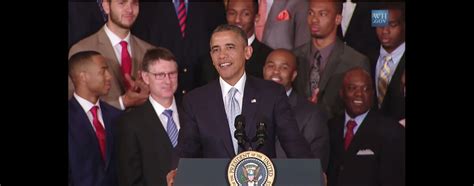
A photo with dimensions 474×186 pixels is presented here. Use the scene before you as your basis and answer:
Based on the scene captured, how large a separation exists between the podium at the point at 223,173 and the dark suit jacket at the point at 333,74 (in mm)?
2510

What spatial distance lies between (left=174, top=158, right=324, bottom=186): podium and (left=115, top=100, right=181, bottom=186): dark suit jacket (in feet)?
8.27

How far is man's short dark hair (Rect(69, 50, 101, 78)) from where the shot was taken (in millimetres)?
7539

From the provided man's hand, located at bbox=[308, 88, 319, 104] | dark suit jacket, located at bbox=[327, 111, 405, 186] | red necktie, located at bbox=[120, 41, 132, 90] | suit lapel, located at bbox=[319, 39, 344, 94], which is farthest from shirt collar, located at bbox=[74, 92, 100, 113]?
dark suit jacket, located at bbox=[327, 111, 405, 186]

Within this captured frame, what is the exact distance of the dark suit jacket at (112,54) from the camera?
7.51 m

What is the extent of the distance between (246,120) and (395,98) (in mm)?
1352

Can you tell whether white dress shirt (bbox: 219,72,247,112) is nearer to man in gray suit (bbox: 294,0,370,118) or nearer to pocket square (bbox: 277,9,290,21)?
man in gray suit (bbox: 294,0,370,118)

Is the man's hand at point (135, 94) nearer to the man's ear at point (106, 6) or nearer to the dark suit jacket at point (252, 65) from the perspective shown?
the dark suit jacket at point (252, 65)

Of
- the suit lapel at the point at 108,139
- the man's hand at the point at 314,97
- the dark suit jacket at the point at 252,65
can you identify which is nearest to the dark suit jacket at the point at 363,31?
the man's hand at the point at 314,97

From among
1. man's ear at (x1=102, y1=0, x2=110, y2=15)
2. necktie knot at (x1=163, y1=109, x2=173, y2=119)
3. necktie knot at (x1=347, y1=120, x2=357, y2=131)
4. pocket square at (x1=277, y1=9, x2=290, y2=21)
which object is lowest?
necktie knot at (x1=347, y1=120, x2=357, y2=131)

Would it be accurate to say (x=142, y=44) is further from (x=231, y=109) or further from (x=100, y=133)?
(x=231, y=109)
